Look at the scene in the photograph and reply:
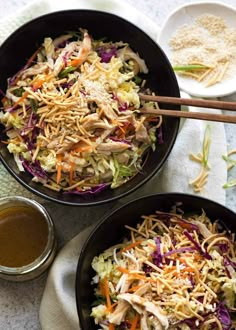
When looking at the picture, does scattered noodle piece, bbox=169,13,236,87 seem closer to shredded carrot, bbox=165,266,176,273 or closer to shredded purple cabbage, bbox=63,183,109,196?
shredded purple cabbage, bbox=63,183,109,196

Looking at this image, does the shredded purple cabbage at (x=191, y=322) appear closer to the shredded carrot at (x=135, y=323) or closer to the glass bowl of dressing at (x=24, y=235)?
the shredded carrot at (x=135, y=323)

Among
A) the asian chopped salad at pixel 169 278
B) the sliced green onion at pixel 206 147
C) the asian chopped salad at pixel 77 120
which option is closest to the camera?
the asian chopped salad at pixel 169 278

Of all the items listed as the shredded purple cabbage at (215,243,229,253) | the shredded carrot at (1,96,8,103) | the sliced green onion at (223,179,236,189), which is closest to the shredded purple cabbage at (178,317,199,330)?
the shredded purple cabbage at (215,243,229,253)

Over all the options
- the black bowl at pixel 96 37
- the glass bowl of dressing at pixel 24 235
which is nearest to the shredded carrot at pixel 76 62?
the black bowl at pixel 96 37

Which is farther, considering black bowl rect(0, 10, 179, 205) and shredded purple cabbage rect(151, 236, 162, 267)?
black bowl rect(0, 10, 179, 205)

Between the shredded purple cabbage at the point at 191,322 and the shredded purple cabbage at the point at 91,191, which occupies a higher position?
the shredded purple cabbage at the point at 91,191

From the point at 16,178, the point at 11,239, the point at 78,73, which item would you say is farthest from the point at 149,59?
the point at 11,239

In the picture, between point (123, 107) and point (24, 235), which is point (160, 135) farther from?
point (24, 235)
